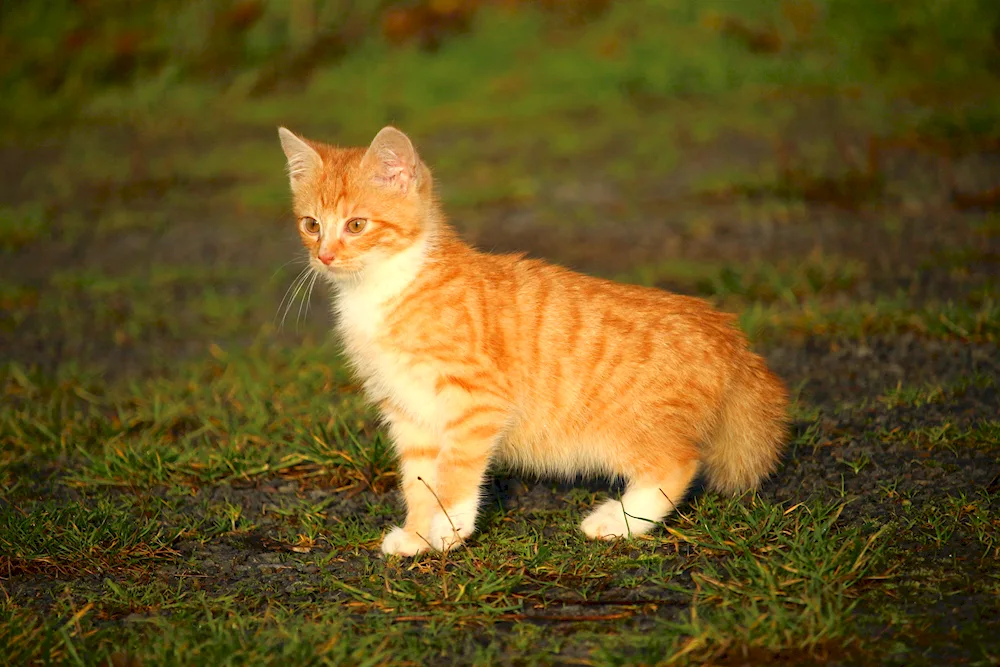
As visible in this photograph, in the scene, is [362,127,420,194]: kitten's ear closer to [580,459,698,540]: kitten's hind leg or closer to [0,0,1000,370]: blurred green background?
[580,459,698,540]: kitten's hind leg

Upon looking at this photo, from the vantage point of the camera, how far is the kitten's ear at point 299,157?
420cm

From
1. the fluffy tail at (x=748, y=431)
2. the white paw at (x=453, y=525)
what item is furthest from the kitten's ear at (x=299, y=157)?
the fluffy tail at (x=748, y=431)

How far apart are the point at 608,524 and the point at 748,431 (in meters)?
0.61

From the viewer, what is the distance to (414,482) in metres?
4.02

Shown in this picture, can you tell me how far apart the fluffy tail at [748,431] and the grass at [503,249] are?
4.9 inches

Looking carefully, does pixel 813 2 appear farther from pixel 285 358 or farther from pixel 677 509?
pixel 677 509

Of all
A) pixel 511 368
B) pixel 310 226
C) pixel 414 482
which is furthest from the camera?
pixel 310 226

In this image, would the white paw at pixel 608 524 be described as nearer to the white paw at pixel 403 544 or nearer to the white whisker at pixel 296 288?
the white paw at pixel 403 544

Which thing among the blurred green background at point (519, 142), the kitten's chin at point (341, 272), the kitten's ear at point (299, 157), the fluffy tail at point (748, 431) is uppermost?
the kitten's ear at point (299, 157)

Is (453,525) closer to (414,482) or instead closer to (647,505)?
(414,482)

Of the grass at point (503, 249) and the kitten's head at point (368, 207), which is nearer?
the grass at point (503, 249)

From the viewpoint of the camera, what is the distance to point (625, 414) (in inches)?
152

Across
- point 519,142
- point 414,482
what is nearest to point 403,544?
point 414,482

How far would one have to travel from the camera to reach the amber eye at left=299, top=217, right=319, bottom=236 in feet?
13.7
